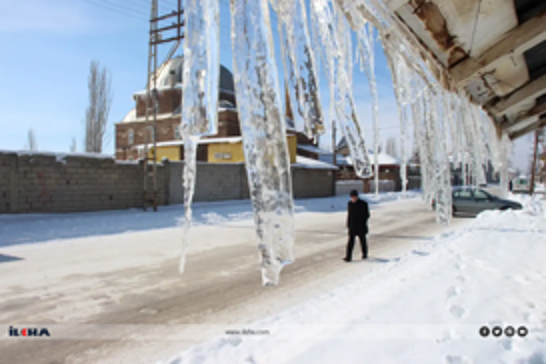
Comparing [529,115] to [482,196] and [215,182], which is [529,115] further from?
[215,182]

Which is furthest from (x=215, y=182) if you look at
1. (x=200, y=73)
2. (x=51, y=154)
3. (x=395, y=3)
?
(x=200, y=73)

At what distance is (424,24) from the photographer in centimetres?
187

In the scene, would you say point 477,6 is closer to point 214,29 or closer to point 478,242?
point 214,29

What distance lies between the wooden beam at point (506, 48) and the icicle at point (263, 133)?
1.84 metres

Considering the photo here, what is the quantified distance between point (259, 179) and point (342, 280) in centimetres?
430

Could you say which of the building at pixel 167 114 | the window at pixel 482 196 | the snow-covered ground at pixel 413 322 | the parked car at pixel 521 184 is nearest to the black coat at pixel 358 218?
the snow-covered ground at pixel 413 322

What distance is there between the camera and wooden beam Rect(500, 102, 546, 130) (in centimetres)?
429

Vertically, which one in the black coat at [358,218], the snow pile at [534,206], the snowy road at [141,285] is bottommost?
the snowy road at [141,285]

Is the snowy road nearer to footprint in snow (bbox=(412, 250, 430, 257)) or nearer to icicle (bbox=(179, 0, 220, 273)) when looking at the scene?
footprint in snow (bbox=(412, 250, 430, 257))

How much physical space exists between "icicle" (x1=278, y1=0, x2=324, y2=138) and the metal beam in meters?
5.67

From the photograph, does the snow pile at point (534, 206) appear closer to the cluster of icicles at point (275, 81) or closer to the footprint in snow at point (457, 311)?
the footprint in snow at point (457, 311)

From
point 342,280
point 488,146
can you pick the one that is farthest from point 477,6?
point 342,280

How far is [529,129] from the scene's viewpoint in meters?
6.06

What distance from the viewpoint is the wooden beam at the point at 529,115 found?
429 cm
